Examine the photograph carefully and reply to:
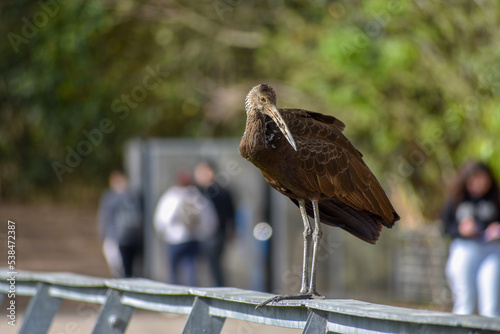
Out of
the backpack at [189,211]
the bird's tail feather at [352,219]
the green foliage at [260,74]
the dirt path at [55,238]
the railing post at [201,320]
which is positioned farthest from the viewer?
the dirt path at [55,238]

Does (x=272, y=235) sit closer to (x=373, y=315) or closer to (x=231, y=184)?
(x=231, y=184)

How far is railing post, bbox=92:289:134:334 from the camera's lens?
189 inches

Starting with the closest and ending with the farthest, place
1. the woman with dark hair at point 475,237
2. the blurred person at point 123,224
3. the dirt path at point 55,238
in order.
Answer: the woman with dark hair at point 475,237, the blurred person at point 123,224, the dirt path at point 55,238

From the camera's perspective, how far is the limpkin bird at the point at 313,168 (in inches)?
187

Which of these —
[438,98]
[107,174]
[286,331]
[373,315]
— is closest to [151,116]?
[107,174]

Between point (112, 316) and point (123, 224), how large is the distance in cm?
991

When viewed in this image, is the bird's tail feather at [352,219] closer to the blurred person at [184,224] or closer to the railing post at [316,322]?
the railing post at [316,322]

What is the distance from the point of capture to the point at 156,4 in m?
20.4

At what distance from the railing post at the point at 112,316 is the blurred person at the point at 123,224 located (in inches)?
388

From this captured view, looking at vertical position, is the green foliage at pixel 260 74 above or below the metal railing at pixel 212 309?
above

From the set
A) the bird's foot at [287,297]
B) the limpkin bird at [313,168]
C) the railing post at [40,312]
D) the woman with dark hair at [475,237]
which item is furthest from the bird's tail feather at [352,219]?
the woman with dark hair at [475,237]

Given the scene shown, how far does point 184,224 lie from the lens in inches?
547

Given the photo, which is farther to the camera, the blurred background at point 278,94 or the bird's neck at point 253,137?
the blurred background at point 278,94

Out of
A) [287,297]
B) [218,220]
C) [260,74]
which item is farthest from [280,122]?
[260,74]
